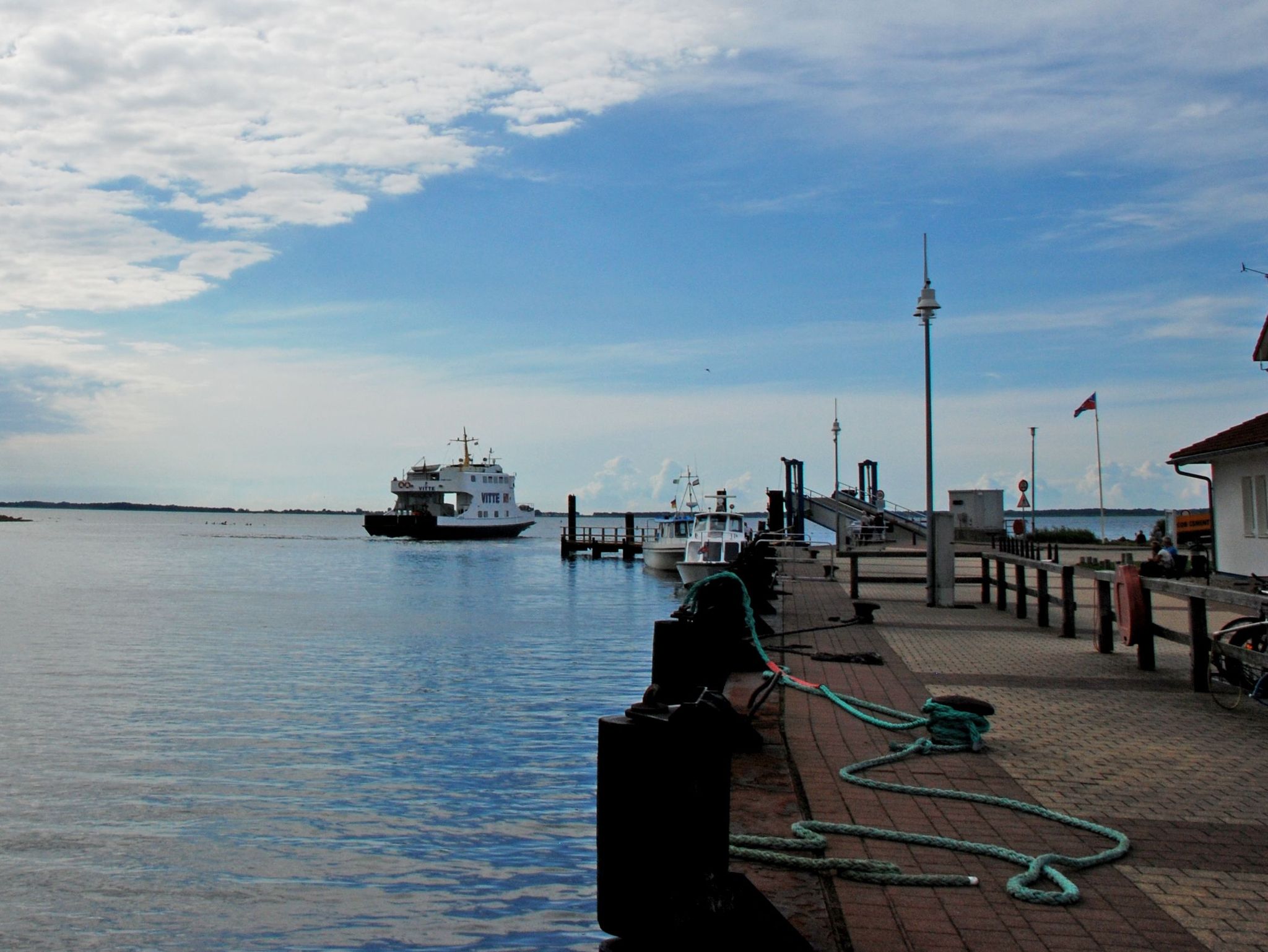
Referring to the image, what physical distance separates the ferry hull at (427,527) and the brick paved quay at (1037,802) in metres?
85.1

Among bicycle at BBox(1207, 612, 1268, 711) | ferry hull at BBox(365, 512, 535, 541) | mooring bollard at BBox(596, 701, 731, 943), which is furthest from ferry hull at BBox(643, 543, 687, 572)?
ferry hull at BBox(365, 512, 535, 541)

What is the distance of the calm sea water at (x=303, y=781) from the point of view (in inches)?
275

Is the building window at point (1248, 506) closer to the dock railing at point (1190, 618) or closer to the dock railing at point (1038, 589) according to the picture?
the dock railing at point (1038, 589)

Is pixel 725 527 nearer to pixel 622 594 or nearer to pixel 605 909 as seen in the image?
pixel 622 594

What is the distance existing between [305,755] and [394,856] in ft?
12.4

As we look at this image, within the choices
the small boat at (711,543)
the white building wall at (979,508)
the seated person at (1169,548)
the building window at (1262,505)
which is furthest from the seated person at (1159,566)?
the white building wall at (979,508)

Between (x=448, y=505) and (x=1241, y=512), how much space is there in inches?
3273

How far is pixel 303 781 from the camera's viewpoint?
10414mm

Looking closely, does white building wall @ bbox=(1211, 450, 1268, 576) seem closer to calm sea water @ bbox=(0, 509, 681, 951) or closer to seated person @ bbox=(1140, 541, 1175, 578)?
seated person @ bbox=(1140, 541, 1175, 578)

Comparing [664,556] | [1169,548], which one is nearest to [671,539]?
[664,556]

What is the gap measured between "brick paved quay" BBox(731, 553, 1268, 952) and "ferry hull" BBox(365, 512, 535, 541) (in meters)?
85.1

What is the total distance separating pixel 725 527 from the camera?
4197 cm

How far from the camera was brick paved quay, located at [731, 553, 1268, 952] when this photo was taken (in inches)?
164

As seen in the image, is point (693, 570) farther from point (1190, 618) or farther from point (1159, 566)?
point (1190, 618)
